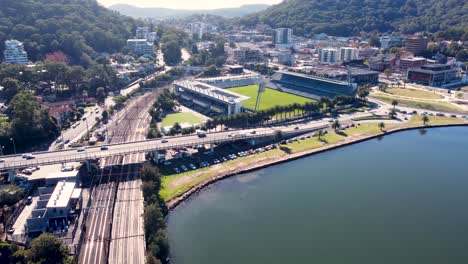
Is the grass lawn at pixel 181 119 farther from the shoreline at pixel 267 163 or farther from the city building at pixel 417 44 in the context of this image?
the city building at pixel 417 44

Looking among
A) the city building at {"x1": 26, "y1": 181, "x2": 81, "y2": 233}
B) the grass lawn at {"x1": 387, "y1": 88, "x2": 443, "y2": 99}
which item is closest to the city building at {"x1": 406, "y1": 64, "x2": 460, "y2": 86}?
the grass lawn at {"x1": 387, "y1": 88, "x2": 443, "y2": 99}

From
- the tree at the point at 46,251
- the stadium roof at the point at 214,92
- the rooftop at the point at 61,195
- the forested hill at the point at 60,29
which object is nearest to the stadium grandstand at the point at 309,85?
the stadium roof at the point at 214,92

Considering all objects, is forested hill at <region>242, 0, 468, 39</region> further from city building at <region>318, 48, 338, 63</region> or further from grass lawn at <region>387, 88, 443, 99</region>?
grass lawn at <region>387, 88, 443, 99</region>

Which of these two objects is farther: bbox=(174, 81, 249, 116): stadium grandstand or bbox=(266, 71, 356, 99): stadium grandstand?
bbox=(266, 71, 356, 99): stadium grandstand

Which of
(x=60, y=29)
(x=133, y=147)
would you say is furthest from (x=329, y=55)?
(x=133, y=147)

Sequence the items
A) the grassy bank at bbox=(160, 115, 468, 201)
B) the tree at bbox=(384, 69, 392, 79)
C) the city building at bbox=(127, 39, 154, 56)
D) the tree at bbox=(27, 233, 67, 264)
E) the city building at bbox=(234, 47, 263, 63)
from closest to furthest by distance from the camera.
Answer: the tree at bbox=(27, 233, 67, 264), the grassy bank at bbox=(160, 115, 468, 201), the tree at bbox=(384, 69, 392, 79), the city building at bbox=(234, 47, 263, 63), the city building at bbox=(127, 39, 154, 56)

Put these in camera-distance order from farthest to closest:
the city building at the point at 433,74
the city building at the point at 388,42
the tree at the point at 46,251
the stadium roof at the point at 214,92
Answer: the city building at the point at 388,42 < the city building at the point at 433,74 < the stadium roof at the point at 214,92 < the tree at the point at 46,251

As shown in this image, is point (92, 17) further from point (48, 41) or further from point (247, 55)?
point (247, 55)
